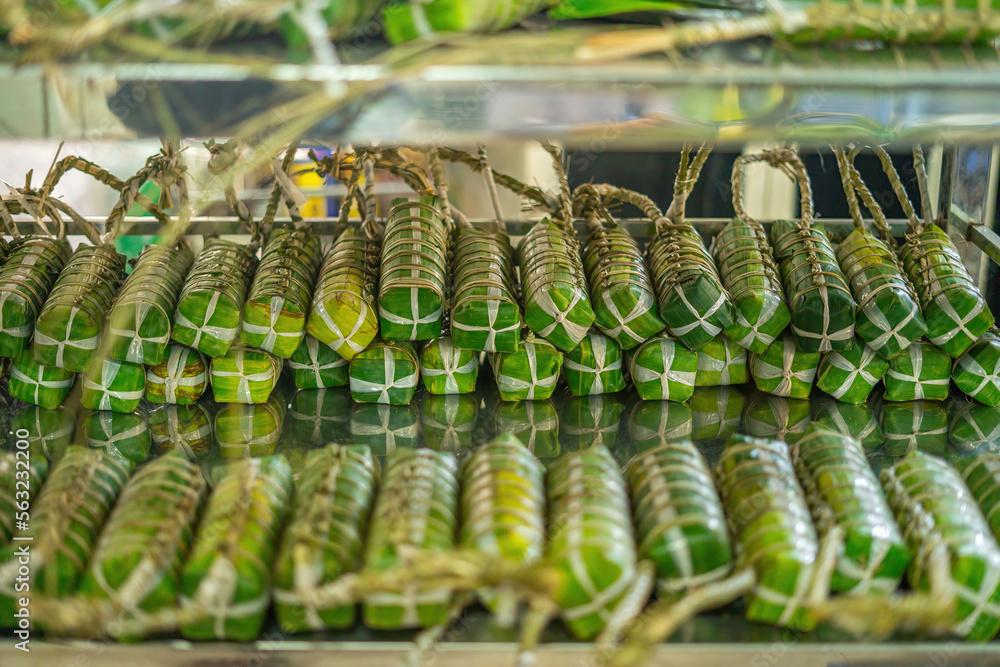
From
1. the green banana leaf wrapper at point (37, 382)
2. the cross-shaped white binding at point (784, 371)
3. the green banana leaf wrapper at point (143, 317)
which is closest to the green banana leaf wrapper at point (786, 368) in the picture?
the cross-shaped white binding at point (784, 371)

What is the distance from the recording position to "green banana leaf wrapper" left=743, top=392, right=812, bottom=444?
994 millimetres

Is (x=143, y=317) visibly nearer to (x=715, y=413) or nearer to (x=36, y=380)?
(x=36, y=380)

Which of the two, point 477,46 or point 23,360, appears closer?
point 477,46

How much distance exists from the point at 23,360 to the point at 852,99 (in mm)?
914

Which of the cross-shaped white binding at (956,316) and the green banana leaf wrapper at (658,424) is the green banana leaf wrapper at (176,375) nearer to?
the green banana leaf wrapper at (658,424)

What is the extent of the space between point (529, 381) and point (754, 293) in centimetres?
28

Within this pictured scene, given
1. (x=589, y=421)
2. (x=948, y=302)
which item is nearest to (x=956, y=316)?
(x=948, y=302)

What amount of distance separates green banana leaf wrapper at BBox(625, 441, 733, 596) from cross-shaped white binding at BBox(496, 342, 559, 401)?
10.5 inches

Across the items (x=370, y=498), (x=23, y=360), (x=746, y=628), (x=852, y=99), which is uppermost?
(x=852, y=99)

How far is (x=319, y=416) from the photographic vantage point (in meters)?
1.04

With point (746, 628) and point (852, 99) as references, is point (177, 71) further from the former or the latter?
point (746, 628)

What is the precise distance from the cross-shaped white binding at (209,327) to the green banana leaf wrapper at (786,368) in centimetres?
63

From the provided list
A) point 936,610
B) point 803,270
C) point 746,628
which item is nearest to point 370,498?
point 746,628

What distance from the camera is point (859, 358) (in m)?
1.03
